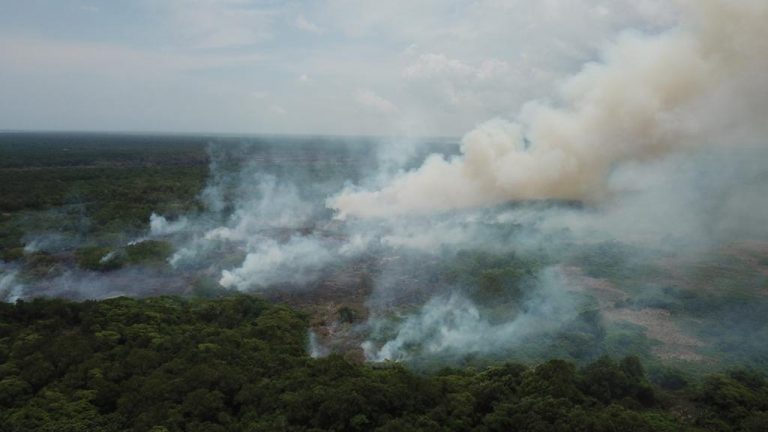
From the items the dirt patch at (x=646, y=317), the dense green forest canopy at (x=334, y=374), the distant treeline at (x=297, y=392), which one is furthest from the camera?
the dirt patch at (x=646, y=317)

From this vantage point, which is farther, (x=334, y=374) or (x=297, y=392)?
(x=334, y=374)

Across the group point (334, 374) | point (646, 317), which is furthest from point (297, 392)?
point (646, 317)

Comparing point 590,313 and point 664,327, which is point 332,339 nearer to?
point 590,313

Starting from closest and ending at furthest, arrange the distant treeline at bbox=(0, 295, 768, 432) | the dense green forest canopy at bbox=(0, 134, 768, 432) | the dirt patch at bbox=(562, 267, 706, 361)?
the distant treeline at bbox=(0, 295, 768, 432) → the dense green forest canopy at bbox=(0, 134, 768, 432) → the dirt patch at bbox=(562, 267, 706, 361)

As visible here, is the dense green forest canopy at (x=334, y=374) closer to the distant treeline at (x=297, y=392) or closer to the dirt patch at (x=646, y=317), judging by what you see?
the distant treeline at (x=297, y=392)

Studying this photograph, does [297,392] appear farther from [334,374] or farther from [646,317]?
[646,317]

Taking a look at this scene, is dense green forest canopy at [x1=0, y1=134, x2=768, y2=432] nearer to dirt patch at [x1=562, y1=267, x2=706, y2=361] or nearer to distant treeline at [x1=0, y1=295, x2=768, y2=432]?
distant treeline at [x1=0, y1=295, x2=768, y2=432]

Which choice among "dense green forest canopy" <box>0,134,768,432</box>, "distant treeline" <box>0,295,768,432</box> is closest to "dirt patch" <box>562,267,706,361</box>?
"dense green forest canopy" <box>0,134,768,432</box>

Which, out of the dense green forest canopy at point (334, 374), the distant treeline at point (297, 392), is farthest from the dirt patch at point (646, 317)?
the distant treeline at point (297, 392)
